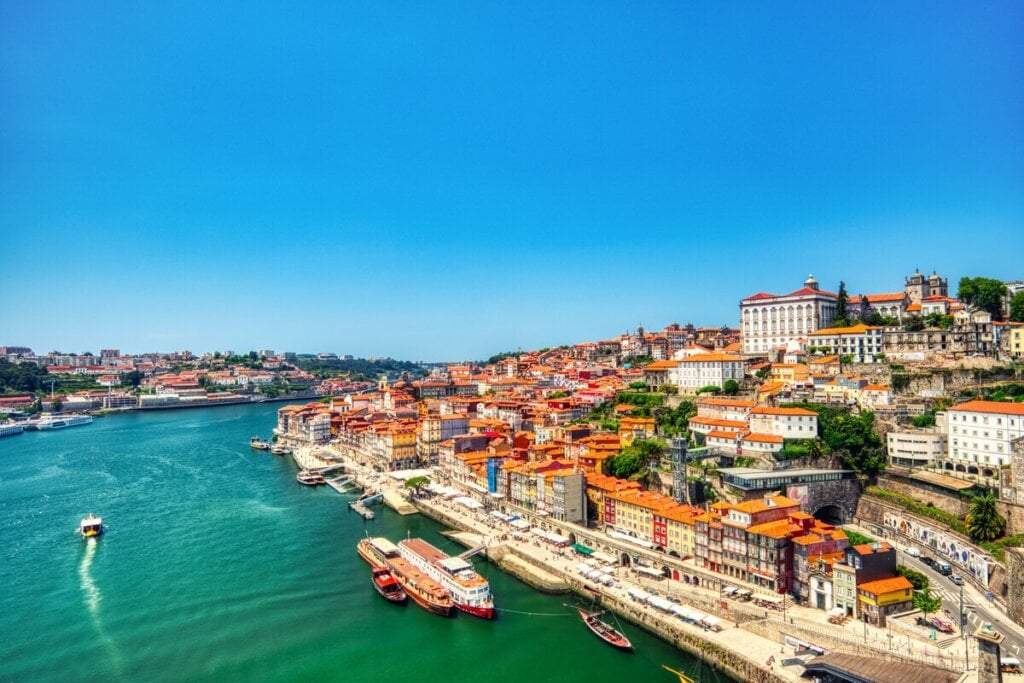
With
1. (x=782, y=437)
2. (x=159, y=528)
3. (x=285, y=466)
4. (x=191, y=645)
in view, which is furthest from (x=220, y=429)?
(x=782, y=437)

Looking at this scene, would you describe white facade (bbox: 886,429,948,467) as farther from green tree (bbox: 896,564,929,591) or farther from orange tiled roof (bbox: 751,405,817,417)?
green tree (bbox: 896,564,929,591)

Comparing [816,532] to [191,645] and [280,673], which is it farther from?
[191,645]

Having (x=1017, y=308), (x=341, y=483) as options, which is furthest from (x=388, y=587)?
(x=1017, y=308)

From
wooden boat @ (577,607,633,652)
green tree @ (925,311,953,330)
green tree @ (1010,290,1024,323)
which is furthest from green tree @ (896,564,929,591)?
green tree @ (1010,290,1024,323)

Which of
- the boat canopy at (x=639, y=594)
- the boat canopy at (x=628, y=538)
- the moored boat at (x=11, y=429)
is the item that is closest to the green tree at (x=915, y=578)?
the boat canopy at (x=639, y=594)

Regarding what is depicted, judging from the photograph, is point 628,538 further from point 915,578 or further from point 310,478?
point 310,478
